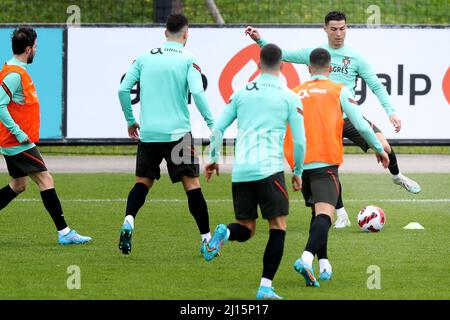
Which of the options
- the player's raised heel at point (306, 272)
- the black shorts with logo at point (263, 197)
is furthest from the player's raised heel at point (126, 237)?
the player's raised heel at point (306, 272)

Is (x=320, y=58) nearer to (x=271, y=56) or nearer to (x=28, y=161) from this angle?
(x=271, y=56)

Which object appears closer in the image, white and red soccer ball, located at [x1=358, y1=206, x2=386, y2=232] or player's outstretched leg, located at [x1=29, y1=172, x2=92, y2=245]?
player's outstretched leg, located at [x1=29, y1=172, x2=92, y2=245]

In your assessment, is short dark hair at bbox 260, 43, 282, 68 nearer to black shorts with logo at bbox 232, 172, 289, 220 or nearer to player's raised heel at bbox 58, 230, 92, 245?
black shorts with logo at bbox 232, 172, 289, 220

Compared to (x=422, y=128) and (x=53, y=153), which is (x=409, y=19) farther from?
(x=53, y=153)

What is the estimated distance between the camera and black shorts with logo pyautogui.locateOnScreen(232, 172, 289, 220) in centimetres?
852

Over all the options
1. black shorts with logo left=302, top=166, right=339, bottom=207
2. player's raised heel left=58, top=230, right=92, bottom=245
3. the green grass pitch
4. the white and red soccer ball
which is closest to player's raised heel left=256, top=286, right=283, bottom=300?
the green grass pitch

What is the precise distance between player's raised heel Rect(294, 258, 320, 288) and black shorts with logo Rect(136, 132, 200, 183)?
200cm

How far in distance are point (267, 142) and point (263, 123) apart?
0.50ft

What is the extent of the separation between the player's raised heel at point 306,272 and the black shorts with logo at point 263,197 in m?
0.44

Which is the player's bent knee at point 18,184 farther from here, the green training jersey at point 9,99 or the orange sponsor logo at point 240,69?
the orange sponsor logo at point 240,69

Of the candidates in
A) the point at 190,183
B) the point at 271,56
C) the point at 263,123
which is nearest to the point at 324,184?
the point at 263,123

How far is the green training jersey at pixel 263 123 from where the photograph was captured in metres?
8.47

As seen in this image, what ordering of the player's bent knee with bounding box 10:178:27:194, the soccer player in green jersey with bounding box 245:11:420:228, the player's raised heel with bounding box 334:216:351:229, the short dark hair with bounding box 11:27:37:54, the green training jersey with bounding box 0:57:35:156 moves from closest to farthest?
the green training jersey with bounding box 0:57:35:156, the short dark hair with bounding box 11:27:37:54, the player's bent knee with bounding box 10:178:27:194, the soccer player in green jersey with bounding box 245:11:420:228, the player's raised heel with bounding box 334:216:351:229
